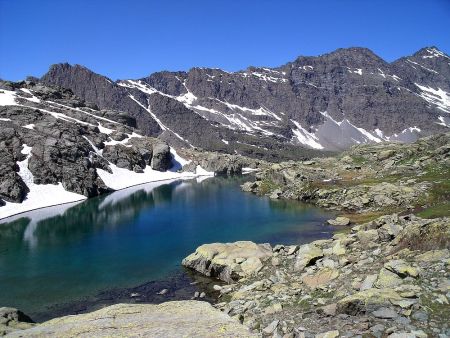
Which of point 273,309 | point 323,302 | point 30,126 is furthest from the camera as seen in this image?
point 30,126

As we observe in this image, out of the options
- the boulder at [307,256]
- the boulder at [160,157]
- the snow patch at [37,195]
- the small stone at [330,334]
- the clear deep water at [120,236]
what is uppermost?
the boulder at [160,157]

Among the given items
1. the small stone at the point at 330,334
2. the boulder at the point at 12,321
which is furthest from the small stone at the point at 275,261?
the boulder at the point at 12,321

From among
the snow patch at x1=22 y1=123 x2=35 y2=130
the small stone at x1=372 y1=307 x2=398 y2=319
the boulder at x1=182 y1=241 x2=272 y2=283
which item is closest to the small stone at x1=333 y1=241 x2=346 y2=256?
the boulder at x1=182 y1=241 x2=272 y2=283

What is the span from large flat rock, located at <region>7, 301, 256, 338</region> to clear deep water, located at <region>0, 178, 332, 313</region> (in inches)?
764

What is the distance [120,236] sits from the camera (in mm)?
75188

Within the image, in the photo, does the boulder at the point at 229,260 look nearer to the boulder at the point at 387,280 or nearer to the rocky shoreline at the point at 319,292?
the rocky shoreline at the point at 319,292

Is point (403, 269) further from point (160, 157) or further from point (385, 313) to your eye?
point (160, 157)

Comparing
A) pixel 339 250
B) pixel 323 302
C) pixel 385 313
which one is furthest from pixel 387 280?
pixel 339 250

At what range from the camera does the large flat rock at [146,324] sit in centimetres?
2084

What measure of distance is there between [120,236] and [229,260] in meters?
33.7

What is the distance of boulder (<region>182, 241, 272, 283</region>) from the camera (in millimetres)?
45344

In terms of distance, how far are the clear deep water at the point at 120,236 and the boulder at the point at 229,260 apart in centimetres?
349

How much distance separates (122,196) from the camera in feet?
436

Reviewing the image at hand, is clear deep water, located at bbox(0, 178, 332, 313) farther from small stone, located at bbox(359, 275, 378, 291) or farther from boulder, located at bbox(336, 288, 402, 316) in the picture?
boulder, located at bbox(336, 288, 402, 316)
